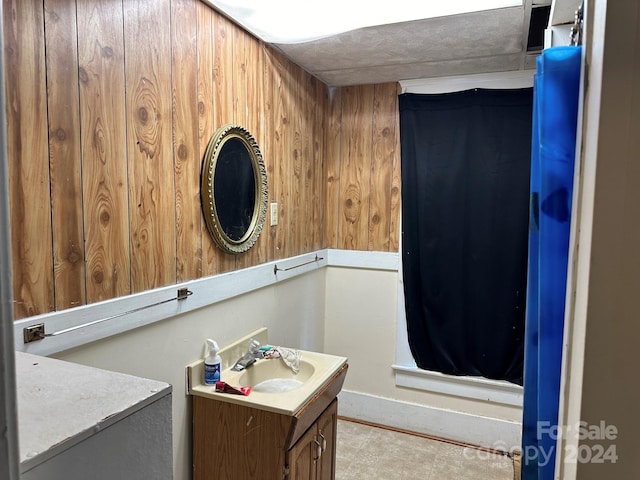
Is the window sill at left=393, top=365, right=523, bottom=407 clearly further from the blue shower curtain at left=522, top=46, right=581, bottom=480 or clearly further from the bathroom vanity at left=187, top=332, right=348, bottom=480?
the blue shower curtain at left=522, top=46, right=581, bottom=480

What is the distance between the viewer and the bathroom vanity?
159 centimetres

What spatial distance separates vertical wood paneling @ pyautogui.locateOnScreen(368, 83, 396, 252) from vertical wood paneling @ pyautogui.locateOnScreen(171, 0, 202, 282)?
1.45 meters

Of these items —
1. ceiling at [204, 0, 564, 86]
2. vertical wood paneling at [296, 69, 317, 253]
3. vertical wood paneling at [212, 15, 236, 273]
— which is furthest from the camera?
vertical wood paneling at [296, 69, 317, 253]

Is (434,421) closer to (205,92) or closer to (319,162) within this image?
(319,162)

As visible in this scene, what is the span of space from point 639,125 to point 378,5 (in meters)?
1.59

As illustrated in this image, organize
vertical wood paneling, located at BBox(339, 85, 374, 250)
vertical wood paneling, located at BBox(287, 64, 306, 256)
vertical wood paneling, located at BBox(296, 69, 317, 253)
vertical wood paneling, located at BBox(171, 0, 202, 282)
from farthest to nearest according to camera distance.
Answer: vertical wood paneling, located at BBox(339, 85, 374, 250) < vertical wood paneling, located at BBox(296, 69, 317, 253) < vertical wood paneling, located at BBox(287, 64, 306, 256) < vertical wood paneling, located at BBox(171, 0, 202, 282)

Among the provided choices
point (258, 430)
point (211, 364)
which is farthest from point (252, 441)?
point (211, 364)

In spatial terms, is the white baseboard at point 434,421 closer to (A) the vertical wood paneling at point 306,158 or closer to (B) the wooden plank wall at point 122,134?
(A) the vertical wood paneling at point 306,158

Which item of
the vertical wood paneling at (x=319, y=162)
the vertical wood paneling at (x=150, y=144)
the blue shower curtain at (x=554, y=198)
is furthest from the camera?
the vertical wood paneling at (x=319, y=162)

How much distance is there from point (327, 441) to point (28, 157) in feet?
5.36

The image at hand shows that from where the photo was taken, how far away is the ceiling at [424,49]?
1.90 metres

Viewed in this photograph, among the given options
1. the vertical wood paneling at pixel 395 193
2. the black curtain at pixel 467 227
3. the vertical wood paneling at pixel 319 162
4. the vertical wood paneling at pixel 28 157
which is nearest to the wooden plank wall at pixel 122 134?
the vertical wood paneling at pixel 28 157

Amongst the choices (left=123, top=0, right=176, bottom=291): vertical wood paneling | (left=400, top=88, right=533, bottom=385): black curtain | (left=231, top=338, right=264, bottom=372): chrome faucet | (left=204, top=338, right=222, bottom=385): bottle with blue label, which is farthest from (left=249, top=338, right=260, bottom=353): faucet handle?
(left=400, top=88, right=533, bottom=385): black curtain

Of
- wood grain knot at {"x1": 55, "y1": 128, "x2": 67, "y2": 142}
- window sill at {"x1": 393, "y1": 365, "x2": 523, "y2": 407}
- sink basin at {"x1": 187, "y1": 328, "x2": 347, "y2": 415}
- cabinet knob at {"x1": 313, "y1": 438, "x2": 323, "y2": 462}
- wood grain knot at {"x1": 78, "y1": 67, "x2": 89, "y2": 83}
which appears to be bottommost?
window sill at {"x1": 393, "y1": 365, "x2": 523, "y2": 407}
